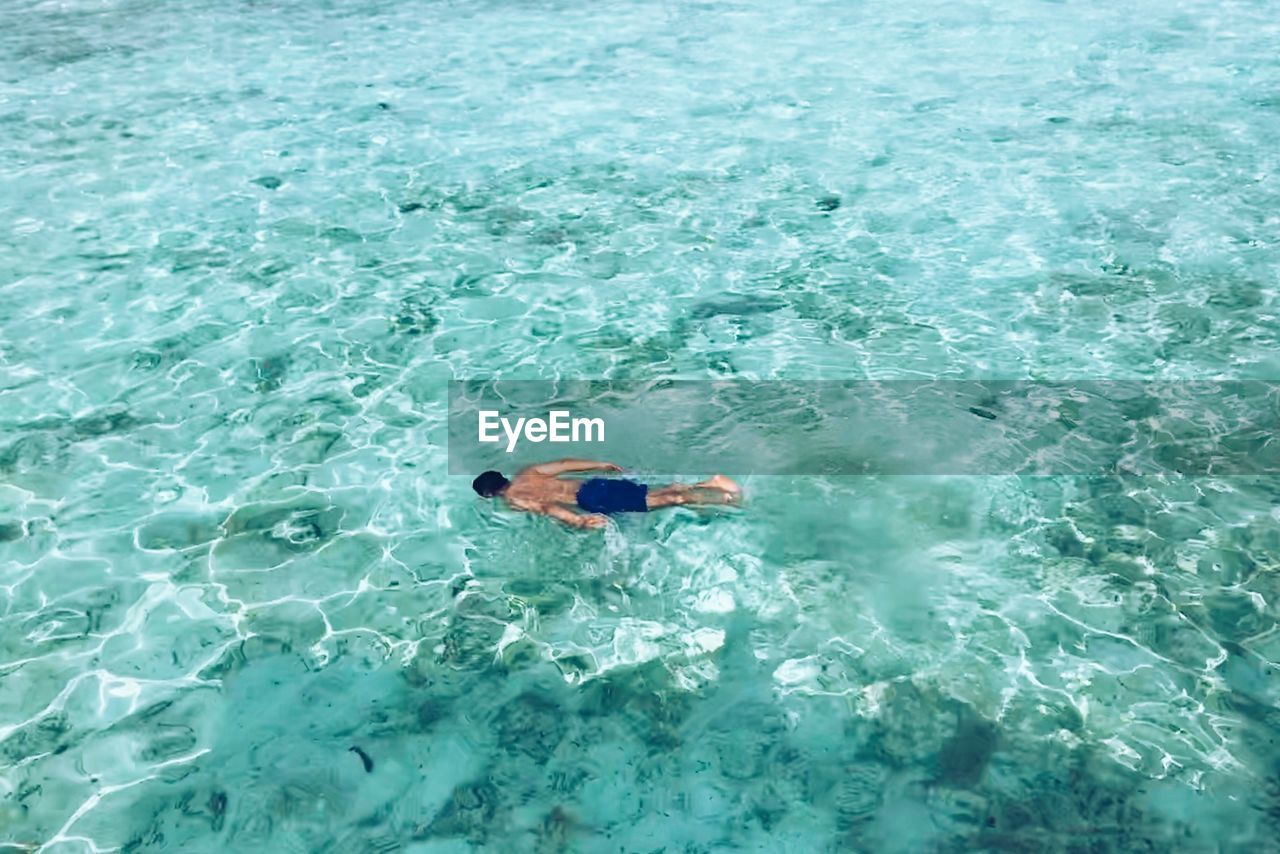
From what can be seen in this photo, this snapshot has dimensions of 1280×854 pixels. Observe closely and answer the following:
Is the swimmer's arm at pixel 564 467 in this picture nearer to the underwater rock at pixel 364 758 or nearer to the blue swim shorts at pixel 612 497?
the blue swim shorts at pixel 612 497

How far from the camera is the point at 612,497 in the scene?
8500 mm

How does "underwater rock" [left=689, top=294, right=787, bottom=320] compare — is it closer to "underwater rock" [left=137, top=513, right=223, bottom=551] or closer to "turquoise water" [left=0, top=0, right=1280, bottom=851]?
"turquoise water" [left=0, top=0, right=1280, bottom=851]

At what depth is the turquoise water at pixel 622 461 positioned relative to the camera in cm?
667

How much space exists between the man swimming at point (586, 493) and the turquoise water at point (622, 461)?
179mm

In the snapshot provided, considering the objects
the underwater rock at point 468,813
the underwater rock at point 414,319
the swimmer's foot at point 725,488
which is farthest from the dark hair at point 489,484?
the underwater rock at point 414,319

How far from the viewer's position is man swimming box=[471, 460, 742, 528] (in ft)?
27.9

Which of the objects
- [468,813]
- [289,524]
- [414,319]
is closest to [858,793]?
[468,813]

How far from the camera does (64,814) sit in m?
6.48

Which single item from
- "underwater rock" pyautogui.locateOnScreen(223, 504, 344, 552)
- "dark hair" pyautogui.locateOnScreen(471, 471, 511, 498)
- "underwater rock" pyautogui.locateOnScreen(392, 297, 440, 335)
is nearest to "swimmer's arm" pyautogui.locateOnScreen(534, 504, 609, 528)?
"dark hair" pyautogui.locateOnScreen(471, 471, 511, 498)

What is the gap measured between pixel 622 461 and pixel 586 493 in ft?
2.91

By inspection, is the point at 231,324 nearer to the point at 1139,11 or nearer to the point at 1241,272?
the point at 1241,272

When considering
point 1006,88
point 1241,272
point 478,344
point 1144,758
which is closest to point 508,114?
point 478,344

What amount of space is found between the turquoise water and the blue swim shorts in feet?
0.66

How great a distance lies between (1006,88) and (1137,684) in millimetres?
12691
